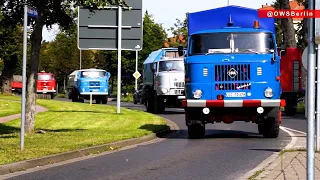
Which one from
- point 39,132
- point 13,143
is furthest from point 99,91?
point 13,143

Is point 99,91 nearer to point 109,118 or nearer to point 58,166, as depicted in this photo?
point 109,118

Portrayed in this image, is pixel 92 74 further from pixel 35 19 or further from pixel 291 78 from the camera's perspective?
pixel 35 19

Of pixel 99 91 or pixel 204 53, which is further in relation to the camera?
pixel 99 91

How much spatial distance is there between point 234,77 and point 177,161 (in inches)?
199

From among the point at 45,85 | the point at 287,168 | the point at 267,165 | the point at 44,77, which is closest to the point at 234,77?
the point at 267,165

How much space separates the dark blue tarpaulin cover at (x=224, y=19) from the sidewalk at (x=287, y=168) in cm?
A: 544

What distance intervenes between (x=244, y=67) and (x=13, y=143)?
645 centimetres

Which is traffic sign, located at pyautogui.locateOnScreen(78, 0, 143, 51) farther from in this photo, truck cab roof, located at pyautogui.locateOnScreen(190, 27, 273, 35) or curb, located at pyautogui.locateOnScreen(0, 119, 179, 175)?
curb, located at pyautogui.locateOnScreen(0, 119, 179, 175)

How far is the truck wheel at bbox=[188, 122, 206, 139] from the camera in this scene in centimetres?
1714

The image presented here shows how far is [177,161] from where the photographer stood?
12.1 meters

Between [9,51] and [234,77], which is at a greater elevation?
[9,51]

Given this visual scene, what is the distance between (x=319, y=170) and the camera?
33.0 ft

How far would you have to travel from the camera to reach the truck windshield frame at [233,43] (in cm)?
1680

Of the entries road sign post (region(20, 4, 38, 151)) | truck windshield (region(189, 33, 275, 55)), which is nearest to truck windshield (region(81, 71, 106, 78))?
truck windshield (region(189, 33, 275, 55))
